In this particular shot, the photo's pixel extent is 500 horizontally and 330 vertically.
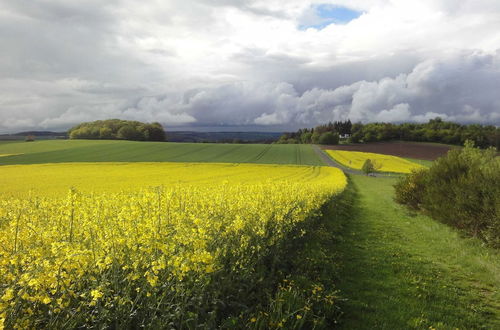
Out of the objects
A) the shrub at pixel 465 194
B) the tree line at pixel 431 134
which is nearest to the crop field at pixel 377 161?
the tree line at pixel 431 134

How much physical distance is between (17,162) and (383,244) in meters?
54.8

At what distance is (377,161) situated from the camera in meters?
62.1

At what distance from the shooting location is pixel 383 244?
11164 mm

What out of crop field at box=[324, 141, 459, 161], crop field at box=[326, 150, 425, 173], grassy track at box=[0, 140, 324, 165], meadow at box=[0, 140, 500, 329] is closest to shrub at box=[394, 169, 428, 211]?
meadow at box=[0, 140, 500, 329]

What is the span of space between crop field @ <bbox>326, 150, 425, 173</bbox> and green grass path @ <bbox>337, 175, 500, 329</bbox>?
4539cm

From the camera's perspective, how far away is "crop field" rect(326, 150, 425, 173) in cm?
5673

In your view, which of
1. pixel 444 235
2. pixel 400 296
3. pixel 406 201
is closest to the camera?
pixel 400 296

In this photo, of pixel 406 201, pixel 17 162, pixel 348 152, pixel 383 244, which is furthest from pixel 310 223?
pixel 348 152

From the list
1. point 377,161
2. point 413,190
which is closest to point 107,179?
point 413,190

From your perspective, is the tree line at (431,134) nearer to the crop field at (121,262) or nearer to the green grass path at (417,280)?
the green grass path at (417,280)

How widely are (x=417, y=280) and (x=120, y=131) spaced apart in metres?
108

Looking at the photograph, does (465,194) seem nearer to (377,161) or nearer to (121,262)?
(121,262)

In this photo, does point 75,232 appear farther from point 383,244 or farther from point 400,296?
point 383,244

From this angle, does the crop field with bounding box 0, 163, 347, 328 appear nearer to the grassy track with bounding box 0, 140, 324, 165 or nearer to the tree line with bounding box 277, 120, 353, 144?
the grassy track with bounding box 0, 140, 324, 165
